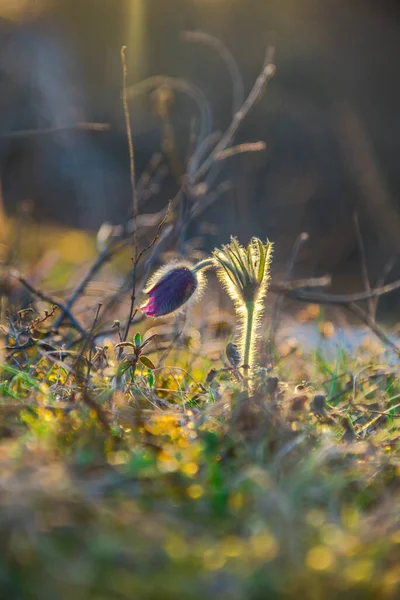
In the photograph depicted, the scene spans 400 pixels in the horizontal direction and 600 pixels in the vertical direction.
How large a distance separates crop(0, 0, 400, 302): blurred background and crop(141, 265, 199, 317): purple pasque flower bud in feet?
17.4

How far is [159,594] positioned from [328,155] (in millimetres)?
10598

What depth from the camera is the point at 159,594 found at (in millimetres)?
876

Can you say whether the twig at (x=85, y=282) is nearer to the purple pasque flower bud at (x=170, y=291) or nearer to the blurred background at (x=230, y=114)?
the purple pasque flower bud at (x=170, y=291)

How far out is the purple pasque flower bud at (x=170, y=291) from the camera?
72.9 inches

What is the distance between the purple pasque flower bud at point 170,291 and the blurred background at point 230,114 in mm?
5291

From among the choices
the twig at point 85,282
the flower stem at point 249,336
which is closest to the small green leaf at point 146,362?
the flower stem at point 249,336

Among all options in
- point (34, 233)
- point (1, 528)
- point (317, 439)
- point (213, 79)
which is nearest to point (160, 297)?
point (317, 439)

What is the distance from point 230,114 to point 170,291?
11031 mm

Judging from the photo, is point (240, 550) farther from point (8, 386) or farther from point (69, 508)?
point (8, 386)

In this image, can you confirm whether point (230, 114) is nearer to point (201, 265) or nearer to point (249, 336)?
point (201, 265)

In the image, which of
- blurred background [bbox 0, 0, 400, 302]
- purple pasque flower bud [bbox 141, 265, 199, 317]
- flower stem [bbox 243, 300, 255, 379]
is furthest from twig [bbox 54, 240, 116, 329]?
blurred background [bbox 0, 0, 400, 302]

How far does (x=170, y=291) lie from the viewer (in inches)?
73.2

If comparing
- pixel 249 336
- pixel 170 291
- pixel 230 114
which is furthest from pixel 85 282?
pixel 230 114

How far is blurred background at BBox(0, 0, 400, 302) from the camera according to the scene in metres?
9.16
